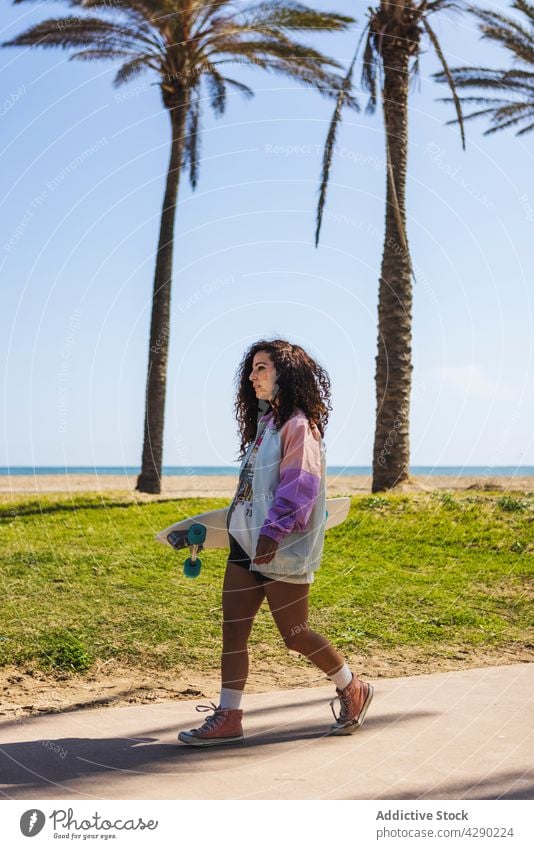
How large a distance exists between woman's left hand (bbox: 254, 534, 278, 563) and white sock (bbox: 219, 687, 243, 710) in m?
0.70

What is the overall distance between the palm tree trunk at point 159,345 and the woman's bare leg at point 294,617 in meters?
11.1

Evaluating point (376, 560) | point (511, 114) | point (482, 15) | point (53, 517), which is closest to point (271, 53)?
point (482, 15)

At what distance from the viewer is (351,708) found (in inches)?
179

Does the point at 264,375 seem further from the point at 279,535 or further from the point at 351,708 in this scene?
the point at 351,708

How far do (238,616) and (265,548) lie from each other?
0.40 meters

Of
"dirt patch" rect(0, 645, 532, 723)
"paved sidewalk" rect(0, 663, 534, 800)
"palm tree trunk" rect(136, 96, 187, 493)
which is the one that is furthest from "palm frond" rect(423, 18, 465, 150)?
"paved sidewalk" rect(0, 663, 534, 800)

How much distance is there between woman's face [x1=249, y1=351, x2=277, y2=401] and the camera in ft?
14.9

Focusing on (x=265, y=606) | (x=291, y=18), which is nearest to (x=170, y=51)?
(x=291, y=18)

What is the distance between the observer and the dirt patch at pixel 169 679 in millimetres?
5527

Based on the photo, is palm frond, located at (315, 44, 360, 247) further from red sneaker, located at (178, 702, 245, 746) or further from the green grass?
red sneaker, located at (178, 702, 245, 746)

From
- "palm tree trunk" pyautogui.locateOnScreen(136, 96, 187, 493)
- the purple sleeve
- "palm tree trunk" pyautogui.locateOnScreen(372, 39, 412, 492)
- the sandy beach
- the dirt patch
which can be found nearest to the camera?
the purple sleeve

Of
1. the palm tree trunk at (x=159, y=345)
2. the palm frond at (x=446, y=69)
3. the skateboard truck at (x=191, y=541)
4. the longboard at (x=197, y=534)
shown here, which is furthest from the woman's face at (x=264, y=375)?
the palm tree trunk at (x=159, y=345)

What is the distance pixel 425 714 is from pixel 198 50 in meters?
14.2

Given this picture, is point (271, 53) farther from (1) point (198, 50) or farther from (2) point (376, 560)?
(2) point (376, 560)
